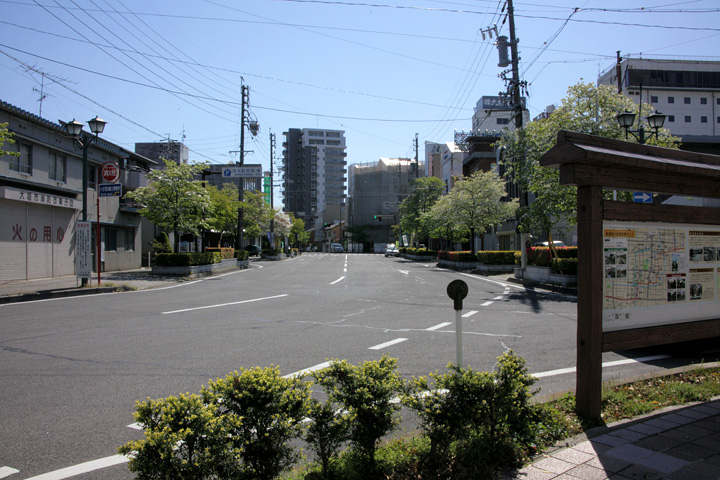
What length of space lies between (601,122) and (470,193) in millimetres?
13788

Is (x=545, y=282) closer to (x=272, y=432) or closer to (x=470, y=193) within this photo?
(x=470, y=193)

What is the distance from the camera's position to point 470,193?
3197 cm

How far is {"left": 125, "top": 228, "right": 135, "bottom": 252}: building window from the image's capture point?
29688 mm

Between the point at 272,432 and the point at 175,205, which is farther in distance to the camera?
the point at 175,205

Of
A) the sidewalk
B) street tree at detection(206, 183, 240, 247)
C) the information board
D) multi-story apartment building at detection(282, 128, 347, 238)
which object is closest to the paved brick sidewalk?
the information board

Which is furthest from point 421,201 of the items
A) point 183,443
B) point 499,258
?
point 183,443

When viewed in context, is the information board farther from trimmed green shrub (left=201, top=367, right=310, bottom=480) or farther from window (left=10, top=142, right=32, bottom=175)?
window (left=10, top=142, right=32, bottom=175)

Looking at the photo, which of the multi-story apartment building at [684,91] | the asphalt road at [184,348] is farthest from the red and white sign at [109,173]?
the multi-story apartment building at [684,91]

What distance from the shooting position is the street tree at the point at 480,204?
31594 millimetres

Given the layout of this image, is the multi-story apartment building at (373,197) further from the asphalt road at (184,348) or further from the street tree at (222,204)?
the asphalt road at (184,348)

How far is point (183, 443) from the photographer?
2861 mm

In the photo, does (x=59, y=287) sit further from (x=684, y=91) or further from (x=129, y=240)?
(x=684, y=91)

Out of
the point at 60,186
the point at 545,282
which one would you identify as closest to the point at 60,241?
the point at 60,186

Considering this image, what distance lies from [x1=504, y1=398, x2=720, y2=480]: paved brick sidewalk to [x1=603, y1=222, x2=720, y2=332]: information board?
93cm
